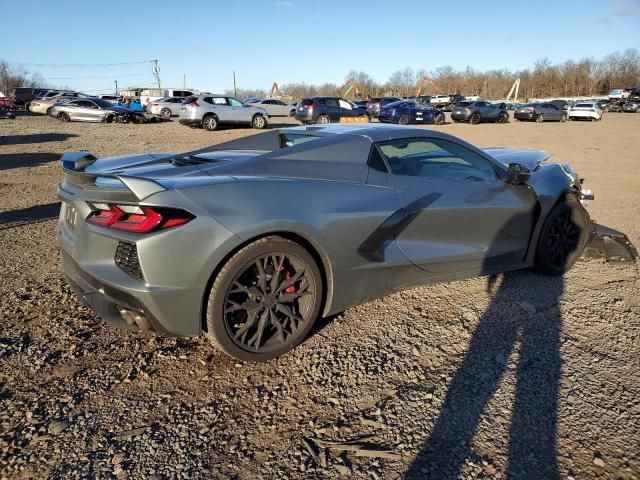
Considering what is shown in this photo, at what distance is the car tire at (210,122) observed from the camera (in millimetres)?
22109

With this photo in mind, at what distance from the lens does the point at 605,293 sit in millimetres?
3963

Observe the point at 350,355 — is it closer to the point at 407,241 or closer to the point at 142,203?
the point at 407,241

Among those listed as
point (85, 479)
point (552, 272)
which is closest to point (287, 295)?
point (85, 479)

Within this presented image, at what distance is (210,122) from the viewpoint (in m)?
22.3

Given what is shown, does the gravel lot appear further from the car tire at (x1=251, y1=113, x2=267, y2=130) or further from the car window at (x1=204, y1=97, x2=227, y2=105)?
the car tire at (x1=251, y1=113, x2=267, y2=130)

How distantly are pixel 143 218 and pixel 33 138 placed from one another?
17.3 meters

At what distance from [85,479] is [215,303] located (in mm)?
1012

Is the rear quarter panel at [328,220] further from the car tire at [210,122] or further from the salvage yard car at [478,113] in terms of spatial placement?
the salvage yard car at [478,113]

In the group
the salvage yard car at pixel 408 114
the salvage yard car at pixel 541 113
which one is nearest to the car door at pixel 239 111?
the salvage yard car at pixel 408 114

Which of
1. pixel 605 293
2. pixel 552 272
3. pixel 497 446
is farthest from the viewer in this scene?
pixel 552 272

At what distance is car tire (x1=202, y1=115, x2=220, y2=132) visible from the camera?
22.1m

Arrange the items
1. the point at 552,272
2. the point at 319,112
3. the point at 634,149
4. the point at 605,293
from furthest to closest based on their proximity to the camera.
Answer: the point at 319,112, the point at 634,149, the point at 552,272, the point at 605,293

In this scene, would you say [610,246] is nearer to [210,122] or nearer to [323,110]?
[210,122]

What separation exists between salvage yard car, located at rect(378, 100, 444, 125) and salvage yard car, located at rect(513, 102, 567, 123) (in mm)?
9565
